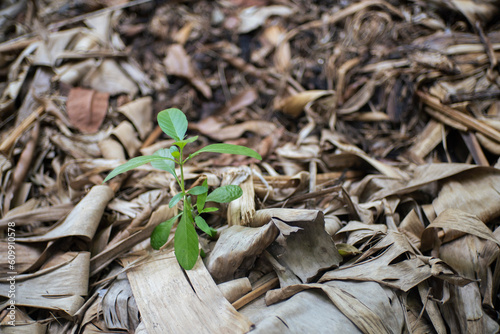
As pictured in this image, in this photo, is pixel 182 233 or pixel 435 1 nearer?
pixel 182 233

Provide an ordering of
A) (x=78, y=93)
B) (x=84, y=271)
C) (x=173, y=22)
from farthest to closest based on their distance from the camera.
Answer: (x=173, y=22) < (x=78, y=93) < (x=84, y=271)

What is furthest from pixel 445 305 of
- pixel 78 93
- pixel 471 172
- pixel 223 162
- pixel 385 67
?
pixel 78 93

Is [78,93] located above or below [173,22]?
below

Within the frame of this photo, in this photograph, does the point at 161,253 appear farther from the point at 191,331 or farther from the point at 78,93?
the point at 78,93

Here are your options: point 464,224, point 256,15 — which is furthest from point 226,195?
point 256,15

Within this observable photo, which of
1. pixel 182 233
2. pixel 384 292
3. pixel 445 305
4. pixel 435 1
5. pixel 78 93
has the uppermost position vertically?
pixel 435 1

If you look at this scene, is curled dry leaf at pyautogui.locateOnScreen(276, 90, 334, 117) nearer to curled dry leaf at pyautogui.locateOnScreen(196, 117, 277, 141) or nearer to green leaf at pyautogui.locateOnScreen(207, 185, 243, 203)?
curled dry leaf at pyautogui.locateOnScreen(196, 117, 277, 141)

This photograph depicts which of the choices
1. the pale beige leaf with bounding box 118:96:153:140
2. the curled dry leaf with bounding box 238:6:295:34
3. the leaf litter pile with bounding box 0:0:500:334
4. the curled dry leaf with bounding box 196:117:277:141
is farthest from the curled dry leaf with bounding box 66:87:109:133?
the curled dry leaf with bounding box 238:6:295:34

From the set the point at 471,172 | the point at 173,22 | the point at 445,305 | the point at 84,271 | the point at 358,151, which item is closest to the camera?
the point at 445,305
